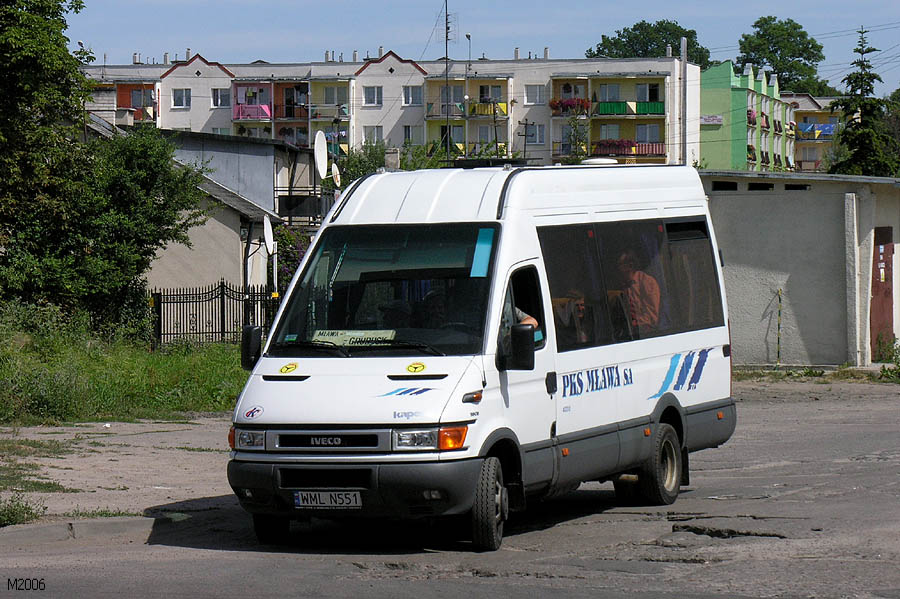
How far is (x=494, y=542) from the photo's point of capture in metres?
8.91

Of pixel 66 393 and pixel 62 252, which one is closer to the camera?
pixel 66 393

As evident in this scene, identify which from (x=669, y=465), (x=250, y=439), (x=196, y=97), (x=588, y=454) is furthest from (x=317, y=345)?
(x=196, y=97)

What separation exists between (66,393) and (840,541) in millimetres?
11969

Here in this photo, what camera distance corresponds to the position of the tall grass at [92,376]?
1769 centimetres

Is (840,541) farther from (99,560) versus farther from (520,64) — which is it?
(520,64)

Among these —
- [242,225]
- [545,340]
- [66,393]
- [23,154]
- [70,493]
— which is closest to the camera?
[545,340]

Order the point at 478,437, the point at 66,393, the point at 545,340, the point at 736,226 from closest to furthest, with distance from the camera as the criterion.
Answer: the point at 478,437 < the point at 545,340 < the point at 66,393 < the point at 736,226

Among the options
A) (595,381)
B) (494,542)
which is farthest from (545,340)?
(494,542)

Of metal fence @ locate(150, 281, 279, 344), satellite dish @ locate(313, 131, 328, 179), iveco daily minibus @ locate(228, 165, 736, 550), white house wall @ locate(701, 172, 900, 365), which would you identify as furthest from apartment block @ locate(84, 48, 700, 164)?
iveco daily minibus @ locate(228, 165, 736, 550)

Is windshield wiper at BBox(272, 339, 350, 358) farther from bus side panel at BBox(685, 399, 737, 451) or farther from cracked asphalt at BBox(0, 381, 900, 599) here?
bus side panel at BBox(685, 399, 737, 451)

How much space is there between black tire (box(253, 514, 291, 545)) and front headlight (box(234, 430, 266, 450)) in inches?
29.0

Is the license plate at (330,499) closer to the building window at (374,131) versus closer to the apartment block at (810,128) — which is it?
the building window at (374,131)

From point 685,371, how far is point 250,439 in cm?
468

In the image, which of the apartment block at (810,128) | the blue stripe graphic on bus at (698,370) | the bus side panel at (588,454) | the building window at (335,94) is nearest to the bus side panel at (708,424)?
the blue stripe graphic on bus at (698,370)
